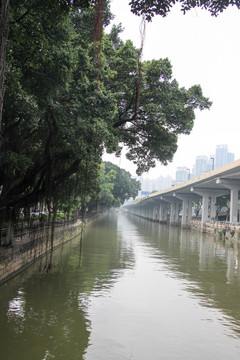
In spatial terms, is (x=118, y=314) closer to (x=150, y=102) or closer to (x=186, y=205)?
(x=150, y=102)

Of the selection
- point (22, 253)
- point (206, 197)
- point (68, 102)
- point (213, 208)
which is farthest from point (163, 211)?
point (68, 102)

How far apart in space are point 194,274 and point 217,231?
25.8 metres

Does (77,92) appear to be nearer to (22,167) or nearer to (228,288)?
(22,167)

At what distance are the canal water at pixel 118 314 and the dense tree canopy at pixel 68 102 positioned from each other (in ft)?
10.3

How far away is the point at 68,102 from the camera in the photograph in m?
11.5

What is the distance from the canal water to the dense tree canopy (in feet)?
10.3

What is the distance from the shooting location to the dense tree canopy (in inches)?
299

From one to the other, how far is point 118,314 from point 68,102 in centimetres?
691

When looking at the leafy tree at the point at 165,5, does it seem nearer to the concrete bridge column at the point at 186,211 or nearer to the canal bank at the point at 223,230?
the canal bank at the point at 223,230

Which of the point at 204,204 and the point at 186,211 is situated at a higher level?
the point at 204,204

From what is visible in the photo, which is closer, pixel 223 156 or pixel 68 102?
pixel 68 102

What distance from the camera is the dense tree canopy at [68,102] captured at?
7594 mm

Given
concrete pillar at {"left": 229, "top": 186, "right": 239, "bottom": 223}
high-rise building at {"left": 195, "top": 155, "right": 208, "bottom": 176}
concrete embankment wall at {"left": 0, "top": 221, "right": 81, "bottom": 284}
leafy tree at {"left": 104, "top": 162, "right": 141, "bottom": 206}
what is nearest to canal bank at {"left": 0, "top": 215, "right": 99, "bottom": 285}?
concrete embankment wall at {"left": 0, "top": 221, "right": 81, "bottom": 284}

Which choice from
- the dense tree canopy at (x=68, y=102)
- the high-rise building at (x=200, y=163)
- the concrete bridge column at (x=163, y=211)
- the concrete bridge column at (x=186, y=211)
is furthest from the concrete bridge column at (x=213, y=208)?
the high-rise building at (x=200, y=163)
